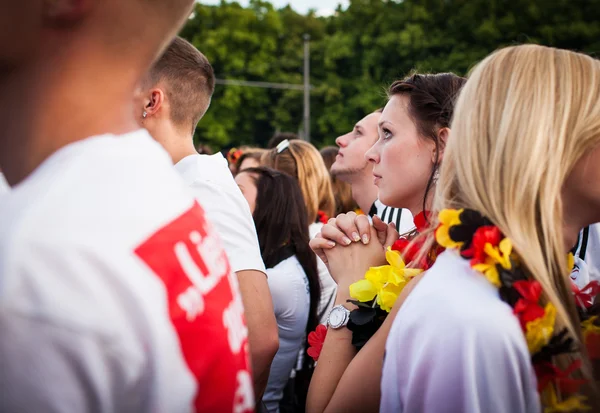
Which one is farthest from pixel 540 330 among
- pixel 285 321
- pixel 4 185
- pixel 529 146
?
pixel 285 321

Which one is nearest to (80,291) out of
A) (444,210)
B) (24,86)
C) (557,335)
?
(24,86)

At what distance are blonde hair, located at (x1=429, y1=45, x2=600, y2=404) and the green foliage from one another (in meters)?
28.6

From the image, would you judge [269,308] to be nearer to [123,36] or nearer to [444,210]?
[444,210]

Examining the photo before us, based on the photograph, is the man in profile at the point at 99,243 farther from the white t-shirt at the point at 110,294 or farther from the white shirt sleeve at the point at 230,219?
the white shirt sleeve at the point at 230,219

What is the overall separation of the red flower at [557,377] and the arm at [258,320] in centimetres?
124

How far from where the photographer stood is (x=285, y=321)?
3576mm

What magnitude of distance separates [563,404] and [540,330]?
210 mm

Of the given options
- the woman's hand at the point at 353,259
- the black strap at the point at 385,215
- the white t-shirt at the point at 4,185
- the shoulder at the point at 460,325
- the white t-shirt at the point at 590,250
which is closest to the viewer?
the white t-shirt at the point at 4,185

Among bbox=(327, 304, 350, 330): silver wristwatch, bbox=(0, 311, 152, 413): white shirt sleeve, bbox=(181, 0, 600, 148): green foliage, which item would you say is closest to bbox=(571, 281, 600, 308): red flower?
bbox=(327, 304, 350, 330): silver wristwatch

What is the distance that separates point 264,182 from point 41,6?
124 inches

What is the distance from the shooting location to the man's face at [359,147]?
4.08m

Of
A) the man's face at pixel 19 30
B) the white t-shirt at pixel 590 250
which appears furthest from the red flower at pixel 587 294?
the man's face at pixel 19 30

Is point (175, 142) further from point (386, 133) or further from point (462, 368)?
point (462, 368)

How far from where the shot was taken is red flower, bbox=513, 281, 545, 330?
4.50 feet
